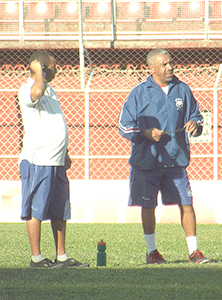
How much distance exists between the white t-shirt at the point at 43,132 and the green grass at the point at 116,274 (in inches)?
33.4

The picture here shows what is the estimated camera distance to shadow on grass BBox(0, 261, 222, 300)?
9.39 feet

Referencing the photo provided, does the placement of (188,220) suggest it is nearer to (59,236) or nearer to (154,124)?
(154,124)

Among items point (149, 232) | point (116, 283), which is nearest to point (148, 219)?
point (149, 232)

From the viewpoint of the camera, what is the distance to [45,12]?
53.5 ft

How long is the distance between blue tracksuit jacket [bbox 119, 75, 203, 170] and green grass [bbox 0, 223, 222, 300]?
86 cm

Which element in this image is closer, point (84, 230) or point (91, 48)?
point (84, 230)

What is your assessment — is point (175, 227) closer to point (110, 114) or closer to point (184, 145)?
point (184, 145)

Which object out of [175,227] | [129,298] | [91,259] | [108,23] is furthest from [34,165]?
[108,23]

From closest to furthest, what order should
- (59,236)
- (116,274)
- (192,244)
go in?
(116,274) < (59,236) < (192,244)

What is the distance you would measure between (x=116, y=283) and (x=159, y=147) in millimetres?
1445

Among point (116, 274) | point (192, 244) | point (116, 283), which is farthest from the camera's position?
point (192, 244)

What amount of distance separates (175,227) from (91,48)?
8966mm

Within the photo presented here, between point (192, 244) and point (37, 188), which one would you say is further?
point (192, 244)

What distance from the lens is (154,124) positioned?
14.0 ft
